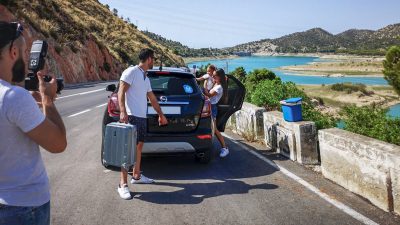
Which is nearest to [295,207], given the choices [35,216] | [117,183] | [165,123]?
[165,123]

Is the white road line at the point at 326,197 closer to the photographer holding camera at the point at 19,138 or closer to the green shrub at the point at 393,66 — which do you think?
the photographer holding camera at the point at 19,138

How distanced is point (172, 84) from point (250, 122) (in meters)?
3.47

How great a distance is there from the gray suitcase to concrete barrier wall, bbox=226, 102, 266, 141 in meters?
4.58

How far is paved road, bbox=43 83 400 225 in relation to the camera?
4488 millimetres

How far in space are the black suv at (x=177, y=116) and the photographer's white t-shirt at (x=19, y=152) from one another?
392 centimetres

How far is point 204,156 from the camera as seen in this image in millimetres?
6750

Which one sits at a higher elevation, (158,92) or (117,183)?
(158,92)

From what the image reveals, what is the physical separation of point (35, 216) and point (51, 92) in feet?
2.27

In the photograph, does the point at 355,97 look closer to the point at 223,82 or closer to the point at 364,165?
the point at 223,82

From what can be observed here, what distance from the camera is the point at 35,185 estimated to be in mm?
2197

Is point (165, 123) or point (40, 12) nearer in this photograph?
point (165, 123)

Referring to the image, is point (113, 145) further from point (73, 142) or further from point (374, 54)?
point (374, 54)

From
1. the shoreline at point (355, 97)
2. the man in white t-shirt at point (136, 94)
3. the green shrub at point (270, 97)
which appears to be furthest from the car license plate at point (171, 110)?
the shoreline at point (355, 97)

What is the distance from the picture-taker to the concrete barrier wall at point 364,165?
15.1 ft
